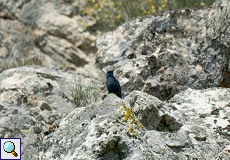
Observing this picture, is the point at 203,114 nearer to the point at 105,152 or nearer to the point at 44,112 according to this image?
the point at 105,152

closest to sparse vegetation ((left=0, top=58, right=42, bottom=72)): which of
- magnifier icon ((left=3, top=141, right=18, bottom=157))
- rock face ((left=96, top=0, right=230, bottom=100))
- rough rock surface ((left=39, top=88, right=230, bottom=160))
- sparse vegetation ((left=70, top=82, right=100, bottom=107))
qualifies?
rock face ((left=96, top=0, right=230, bottom=100))

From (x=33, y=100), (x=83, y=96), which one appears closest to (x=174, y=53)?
(x=83, y=96)

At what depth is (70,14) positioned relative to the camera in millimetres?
9297

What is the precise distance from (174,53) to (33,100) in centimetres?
162

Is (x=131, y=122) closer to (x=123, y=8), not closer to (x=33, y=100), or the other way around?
(x=33, y=100)

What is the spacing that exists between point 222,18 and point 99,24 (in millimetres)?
3481

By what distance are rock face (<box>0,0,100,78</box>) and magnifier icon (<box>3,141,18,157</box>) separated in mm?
4038

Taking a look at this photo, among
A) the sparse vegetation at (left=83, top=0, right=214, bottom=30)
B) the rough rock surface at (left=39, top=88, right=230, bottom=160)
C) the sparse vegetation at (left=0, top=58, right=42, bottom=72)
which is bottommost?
the rough rock surface at (left=39, top=88, right=230, bottom=160)

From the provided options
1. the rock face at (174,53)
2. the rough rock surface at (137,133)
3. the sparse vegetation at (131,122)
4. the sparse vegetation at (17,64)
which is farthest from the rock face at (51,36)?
the sparse vegetation at (131,122)

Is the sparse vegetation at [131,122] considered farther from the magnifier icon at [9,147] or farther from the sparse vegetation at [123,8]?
the sparse vegetation at [123,8]

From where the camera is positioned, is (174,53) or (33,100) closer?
(33,100)

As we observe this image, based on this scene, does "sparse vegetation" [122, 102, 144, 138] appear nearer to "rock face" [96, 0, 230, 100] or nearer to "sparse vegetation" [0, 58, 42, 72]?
"rock face" [96, 0, 230, 100]

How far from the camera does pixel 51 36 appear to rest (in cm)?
922

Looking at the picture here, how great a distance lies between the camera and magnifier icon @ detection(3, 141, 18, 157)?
15.5ft
